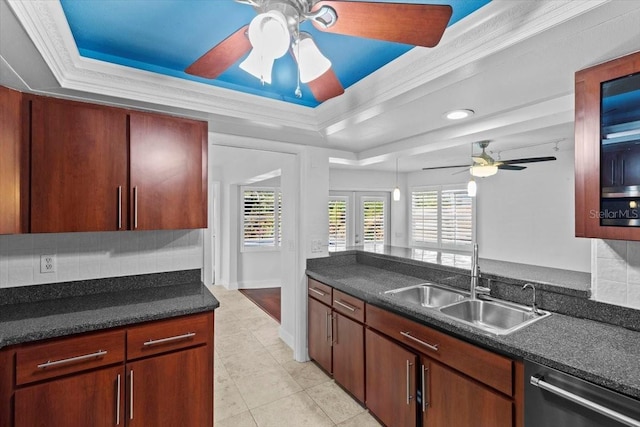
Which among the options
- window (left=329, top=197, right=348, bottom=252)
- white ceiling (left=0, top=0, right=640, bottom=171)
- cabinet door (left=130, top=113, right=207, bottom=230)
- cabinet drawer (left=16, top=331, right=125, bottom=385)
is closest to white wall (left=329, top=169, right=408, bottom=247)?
window (left=329, top=197, right=348, bottom=252)

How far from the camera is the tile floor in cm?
220

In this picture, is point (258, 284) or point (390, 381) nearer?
point (390, 381)

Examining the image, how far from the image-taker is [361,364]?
229 cm

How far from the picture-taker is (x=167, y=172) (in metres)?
2.04

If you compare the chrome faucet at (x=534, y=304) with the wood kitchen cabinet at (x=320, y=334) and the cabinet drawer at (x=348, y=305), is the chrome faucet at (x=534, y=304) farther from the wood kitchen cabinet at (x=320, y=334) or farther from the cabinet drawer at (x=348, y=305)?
the wood kitchen cabinet at (x=320, y=334)

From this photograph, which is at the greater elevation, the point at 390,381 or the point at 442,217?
the point at 442,217

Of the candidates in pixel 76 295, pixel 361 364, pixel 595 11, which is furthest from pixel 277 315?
pixel 595 11

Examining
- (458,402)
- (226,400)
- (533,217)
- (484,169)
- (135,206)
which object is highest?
(484,169)

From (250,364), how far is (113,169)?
2.13m

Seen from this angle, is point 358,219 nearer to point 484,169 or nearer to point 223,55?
point 484,169

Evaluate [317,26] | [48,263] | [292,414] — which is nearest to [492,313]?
[292,414]

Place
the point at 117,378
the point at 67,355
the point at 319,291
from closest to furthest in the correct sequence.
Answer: the point at 67,355 < the point at 117,378 < the point at 319,291

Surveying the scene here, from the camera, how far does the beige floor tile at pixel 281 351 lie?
10.1ft

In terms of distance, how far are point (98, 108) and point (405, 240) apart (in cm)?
582
